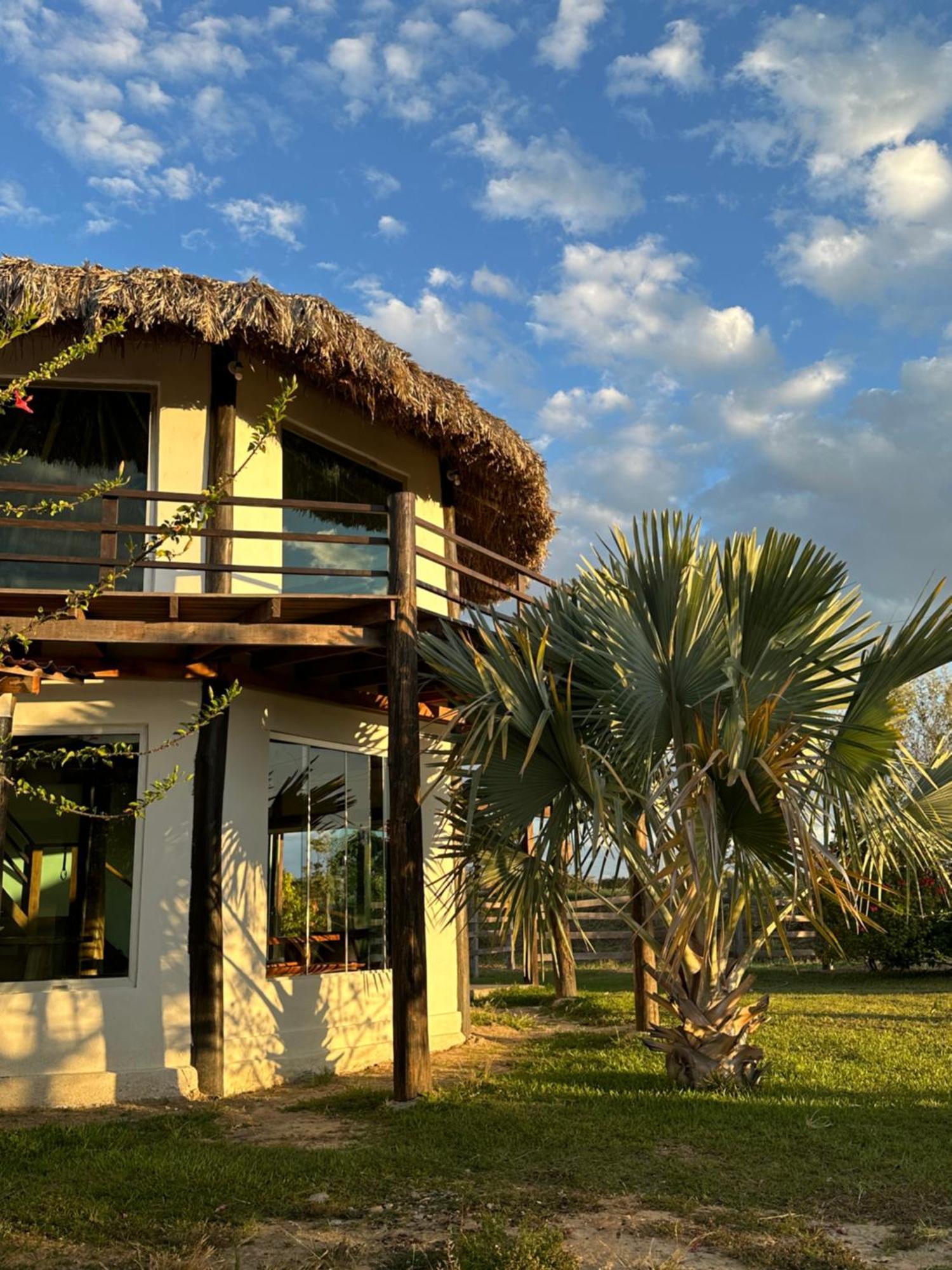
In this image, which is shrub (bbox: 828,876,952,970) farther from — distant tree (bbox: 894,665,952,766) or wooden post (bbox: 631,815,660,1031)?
distant tree (bbox: 894,665,952,766)

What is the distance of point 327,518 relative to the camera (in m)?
9.77

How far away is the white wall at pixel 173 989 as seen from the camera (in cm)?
753

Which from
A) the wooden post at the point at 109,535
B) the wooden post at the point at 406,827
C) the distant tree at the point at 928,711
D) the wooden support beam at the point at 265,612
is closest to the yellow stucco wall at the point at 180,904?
the wooden post at the point at 109,535

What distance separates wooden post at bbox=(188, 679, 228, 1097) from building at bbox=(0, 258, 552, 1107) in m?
0.02

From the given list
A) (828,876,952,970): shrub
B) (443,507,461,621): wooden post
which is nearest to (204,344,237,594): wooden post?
(443,507,461,621): wooden post

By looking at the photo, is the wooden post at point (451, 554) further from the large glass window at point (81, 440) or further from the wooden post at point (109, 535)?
Answer: the wooden post at point (109, 535)

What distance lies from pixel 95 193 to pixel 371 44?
2.94 m

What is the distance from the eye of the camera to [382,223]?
10.6 meters

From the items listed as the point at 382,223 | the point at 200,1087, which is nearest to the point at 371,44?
the point at 382,223

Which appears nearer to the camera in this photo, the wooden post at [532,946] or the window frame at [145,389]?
the wooden post at [532,946]

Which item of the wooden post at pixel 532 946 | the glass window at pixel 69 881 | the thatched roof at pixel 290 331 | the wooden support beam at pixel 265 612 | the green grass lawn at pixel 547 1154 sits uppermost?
the thatched roof at pixel 290 331

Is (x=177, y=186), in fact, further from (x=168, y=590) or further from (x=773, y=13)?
(x=773, y=13)

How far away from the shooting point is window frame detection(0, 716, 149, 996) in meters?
7.67

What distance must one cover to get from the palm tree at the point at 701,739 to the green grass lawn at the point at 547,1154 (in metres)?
0.83
